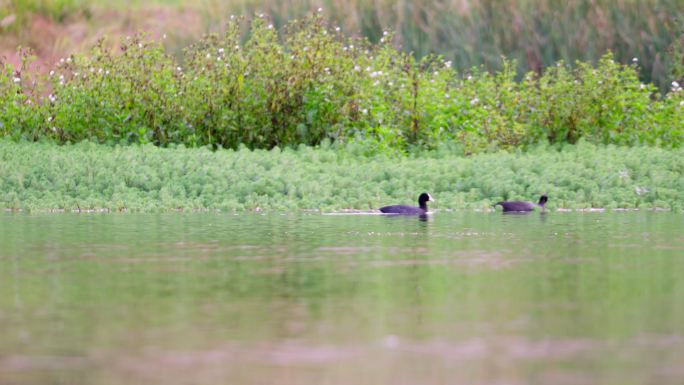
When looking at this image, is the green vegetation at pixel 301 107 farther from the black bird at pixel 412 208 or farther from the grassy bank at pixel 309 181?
the black bird at pixel 412 208

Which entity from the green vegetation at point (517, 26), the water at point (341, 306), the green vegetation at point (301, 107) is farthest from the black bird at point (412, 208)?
the green vegetation at point (517, 26)

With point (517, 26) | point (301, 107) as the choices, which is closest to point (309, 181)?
point (301, 107)

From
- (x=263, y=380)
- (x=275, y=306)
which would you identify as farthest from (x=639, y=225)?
(x=263, y=380)

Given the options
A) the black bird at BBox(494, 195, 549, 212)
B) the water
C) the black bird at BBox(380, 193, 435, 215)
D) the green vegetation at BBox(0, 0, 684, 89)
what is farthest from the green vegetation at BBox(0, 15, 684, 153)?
the water

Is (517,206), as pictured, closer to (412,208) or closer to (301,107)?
(412,208)

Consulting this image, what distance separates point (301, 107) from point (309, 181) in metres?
5.66

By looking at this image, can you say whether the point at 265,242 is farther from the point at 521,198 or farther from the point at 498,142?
the point at 498,142

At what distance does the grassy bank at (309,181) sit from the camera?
745 inches

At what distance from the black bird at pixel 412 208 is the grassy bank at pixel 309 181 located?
0.73 meters

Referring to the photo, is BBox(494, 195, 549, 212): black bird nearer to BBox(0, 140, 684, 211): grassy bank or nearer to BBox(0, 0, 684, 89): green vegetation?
BBox(0, 140, 684, 211): grassy bank

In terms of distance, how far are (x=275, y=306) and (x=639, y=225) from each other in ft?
25.9

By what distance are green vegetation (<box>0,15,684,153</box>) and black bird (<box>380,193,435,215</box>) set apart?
6.03 meters

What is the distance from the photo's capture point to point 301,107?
2522 centimetres

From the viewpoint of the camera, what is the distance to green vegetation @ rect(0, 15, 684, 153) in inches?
978
